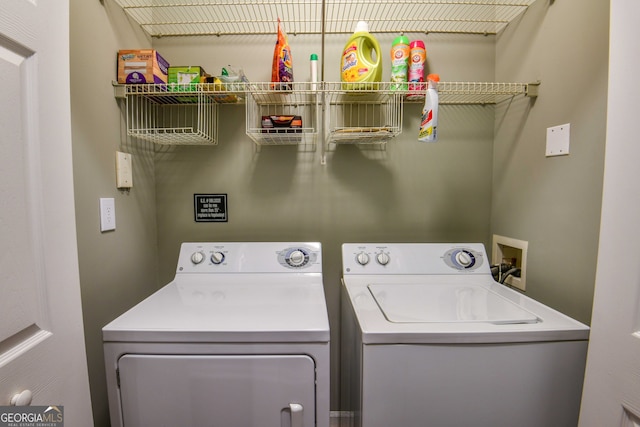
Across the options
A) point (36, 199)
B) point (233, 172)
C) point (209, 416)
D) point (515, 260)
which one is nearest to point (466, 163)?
point (515, 260)

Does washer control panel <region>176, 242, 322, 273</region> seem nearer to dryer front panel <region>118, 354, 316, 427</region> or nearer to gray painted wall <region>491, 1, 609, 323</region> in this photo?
dryer front panel <region>118, 354, 316, 427</region>

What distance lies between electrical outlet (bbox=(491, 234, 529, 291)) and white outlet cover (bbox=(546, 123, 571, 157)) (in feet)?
1.50

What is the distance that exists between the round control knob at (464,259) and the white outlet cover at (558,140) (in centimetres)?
59

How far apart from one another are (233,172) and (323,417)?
4.23ft

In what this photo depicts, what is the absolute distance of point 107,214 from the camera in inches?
47.3

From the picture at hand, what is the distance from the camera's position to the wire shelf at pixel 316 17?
1.49m

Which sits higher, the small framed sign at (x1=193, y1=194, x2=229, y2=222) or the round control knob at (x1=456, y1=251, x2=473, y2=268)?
the small framed sign at (x1=193, y1=194, x2=229, y2=222)

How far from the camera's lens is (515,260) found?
149 centimetres

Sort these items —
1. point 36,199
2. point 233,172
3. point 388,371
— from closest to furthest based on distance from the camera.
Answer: point 36,199, point 388,371, point 233,172

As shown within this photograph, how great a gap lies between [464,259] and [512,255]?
355mm

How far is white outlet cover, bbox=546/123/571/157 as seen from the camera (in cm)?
111

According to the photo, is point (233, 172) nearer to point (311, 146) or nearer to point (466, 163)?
point (311, 146)

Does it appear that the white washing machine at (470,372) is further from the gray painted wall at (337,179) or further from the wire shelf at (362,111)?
the wire shelf at (362,111)

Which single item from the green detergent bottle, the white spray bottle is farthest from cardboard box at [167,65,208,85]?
the white spray bottle
